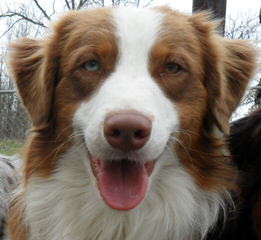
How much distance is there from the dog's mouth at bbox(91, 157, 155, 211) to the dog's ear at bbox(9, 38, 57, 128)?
2.13ft

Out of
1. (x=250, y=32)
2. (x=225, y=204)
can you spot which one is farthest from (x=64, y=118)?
(x=250, y=32)

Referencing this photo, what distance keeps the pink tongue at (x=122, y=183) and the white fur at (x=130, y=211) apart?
20cm

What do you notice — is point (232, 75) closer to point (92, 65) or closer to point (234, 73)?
point (234, 73)

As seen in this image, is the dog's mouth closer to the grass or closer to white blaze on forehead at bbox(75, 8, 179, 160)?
white blaze on forehead at bbox(75, 8, 179, 160)

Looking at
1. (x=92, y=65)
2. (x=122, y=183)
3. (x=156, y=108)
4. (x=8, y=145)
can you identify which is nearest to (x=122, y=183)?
(x=122, y=183)

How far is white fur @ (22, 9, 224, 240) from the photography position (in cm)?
327

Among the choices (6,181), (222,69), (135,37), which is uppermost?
(135,37)

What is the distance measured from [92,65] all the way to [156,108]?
23.7 inches

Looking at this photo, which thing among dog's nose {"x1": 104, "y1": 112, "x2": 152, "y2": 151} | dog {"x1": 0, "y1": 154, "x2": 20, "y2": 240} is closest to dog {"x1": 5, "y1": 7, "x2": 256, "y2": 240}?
dog's nose {"x1": 104, "y1": 112, "x2": 152, "y2": 151}

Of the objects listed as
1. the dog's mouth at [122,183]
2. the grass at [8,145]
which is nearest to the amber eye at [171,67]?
the dog's mouth at [122,183]

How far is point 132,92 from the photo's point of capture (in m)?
2.94

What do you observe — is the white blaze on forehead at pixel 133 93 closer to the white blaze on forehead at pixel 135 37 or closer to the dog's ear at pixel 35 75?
the white blaze on forehead at pixel 135 37

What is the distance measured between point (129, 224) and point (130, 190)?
51 centimetres

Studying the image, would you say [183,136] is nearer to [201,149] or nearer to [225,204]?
[201,149]
